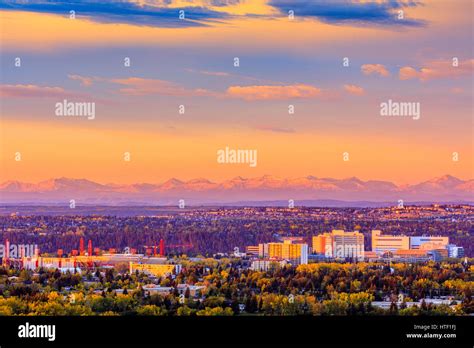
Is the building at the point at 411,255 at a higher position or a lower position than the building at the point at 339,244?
lower

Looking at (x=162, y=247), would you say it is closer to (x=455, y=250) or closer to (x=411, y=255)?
(x=411, y=255)

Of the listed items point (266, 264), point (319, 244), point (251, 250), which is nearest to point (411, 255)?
point (319, 244)

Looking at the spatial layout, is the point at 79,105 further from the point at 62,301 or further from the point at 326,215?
the point at 326,215

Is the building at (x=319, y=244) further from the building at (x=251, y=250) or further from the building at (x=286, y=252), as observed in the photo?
the building at (x=251, y=250)

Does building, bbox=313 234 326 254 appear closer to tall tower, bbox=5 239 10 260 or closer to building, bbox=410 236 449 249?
building, bbox=410 236 449 249

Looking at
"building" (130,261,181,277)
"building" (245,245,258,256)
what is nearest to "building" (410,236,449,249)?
"building" (245,245,258,256)

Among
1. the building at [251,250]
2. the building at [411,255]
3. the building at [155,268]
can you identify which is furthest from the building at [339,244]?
the building at [155,268]
